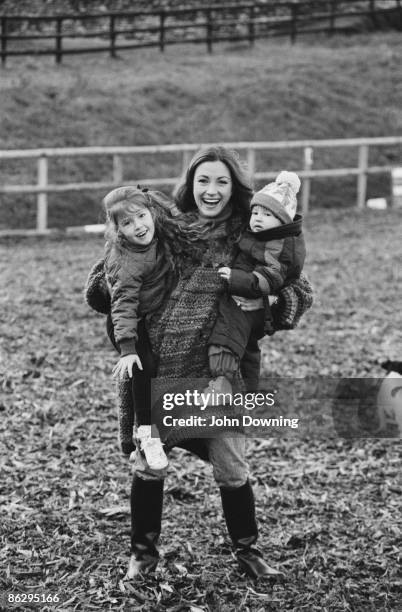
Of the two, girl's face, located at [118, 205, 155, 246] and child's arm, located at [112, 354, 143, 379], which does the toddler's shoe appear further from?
girl's face, located at [118, 205, 155, 246]

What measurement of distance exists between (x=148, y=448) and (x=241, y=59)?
21362 mm

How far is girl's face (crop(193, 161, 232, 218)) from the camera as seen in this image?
3627 millimetres

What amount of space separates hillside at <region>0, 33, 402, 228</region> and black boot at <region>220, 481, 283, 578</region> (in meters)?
11.1

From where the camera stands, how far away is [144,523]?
3.87m

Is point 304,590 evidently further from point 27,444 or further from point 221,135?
point 221,135

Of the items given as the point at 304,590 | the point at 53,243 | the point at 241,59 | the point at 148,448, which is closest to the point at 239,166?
the point at 148,448

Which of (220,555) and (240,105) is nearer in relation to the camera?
(220,555)

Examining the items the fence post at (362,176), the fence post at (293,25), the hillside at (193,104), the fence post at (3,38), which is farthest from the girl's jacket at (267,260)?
the fence post at (293,25)

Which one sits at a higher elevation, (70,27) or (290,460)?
(70,27)

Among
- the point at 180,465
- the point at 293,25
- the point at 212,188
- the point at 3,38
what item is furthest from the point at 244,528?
the point at 293,25

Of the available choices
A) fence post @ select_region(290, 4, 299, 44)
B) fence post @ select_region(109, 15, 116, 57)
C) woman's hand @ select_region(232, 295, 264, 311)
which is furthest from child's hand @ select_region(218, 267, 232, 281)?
fence post @ select_region(290, 4, 299, 44)

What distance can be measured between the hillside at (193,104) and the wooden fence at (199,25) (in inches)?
16.1

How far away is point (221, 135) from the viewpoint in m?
20.0

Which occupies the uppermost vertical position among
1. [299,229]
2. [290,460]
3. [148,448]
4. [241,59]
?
[241,59]
